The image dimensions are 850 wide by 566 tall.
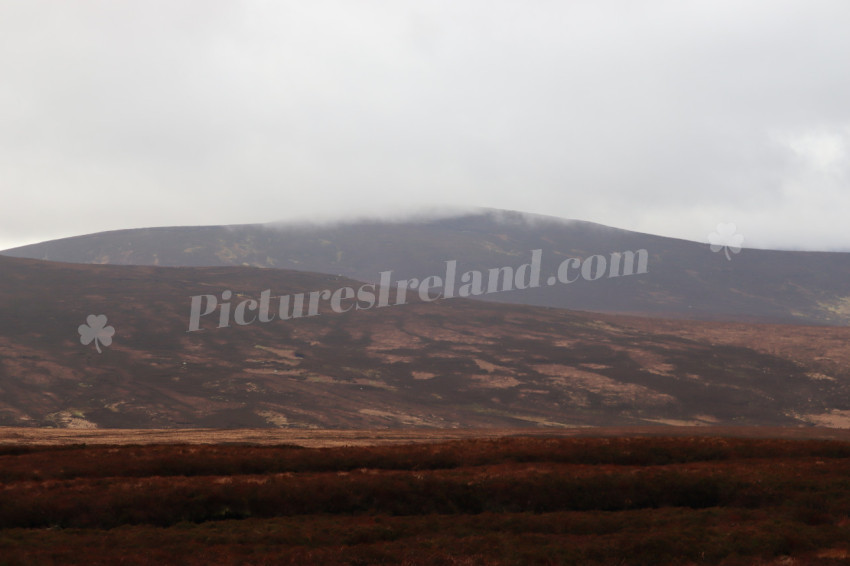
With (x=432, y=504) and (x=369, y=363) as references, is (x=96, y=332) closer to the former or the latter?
(x=369, y=363)

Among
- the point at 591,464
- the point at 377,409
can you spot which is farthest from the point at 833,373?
the point at 591,464

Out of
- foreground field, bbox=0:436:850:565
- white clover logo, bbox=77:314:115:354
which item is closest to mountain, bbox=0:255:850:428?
white clover logo, bbox=77:314:115:354

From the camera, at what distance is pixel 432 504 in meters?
32.2

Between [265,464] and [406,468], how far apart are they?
24.7 feet

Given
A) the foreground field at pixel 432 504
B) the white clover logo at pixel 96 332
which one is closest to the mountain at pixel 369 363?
the white clover logo at pixel 96 332

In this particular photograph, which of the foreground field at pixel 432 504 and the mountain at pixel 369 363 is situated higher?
the foreground field at pixel 432 504

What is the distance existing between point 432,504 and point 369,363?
285 ft

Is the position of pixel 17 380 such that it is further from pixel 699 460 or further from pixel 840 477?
pixel 840 477

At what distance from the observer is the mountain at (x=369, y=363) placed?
89.4 meters

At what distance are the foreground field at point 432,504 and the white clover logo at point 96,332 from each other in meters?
76.9

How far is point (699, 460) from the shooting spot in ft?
131

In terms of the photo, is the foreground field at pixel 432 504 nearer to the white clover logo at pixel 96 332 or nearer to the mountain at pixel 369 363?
the mountain at pixel 369 363

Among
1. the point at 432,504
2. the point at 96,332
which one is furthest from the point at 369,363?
the point at 432,504

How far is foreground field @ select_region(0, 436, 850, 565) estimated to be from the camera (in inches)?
982
